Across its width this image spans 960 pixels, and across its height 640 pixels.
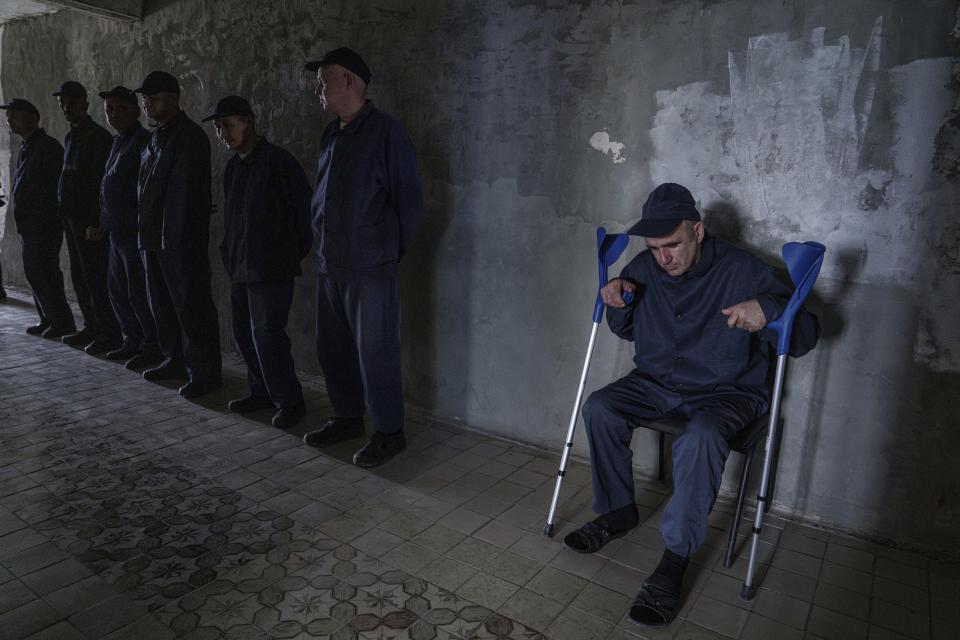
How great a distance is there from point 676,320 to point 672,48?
4.88 ft

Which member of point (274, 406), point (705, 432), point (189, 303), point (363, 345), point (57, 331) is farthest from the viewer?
point (57, 331)

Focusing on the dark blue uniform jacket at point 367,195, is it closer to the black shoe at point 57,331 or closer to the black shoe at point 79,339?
the black shoe at point 79,339

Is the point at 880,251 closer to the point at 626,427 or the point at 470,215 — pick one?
the point at 626,427

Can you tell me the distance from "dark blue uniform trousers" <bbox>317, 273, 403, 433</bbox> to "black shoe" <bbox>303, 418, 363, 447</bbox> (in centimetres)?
6

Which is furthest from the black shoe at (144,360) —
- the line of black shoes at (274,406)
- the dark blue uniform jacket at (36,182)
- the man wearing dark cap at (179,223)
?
the dark blue uniform jacket at (36,182)

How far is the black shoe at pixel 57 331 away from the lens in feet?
21.1

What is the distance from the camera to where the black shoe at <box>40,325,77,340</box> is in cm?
642

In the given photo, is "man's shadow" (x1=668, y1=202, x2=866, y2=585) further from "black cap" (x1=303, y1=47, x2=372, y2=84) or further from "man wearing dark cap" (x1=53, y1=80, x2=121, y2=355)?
"man wearing dark cap" (x1=53, y1=80, x2=121, y2=355)

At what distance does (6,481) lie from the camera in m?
3.49

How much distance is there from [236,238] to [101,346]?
274 centimetres

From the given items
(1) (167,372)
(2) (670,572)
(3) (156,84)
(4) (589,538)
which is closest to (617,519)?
(4) (589,538)

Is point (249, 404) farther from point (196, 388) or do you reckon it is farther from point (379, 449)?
point (379, 449)

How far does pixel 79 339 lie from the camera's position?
624 centimetres

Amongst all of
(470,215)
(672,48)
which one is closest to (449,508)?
(470,215)
